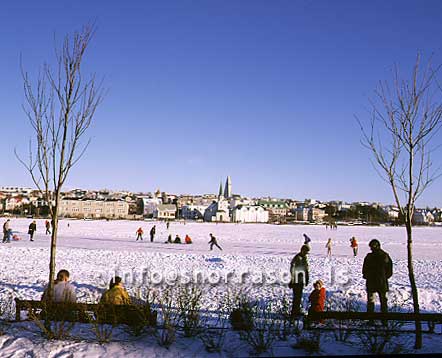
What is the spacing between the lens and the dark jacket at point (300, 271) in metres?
7.43

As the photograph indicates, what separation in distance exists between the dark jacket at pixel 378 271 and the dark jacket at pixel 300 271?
1.00 metres

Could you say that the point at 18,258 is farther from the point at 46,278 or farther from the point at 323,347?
the point at 323,347

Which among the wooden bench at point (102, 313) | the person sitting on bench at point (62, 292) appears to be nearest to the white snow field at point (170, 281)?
the wooden bench at point (102, 313)

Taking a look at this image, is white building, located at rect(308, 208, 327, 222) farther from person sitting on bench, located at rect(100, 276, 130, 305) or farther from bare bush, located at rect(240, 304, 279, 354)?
bare bush, located at rect(240, 304, 279, 354)

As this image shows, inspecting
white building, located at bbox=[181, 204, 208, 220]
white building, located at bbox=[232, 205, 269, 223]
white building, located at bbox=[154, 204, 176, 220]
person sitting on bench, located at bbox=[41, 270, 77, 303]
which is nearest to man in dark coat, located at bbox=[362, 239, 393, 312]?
person sitting on bench, located at bbox=[41, 270, 77, 303]

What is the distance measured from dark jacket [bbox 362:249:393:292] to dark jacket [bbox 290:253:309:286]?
100cm

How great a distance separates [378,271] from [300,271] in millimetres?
1264

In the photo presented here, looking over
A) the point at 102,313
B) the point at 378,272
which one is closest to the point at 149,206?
the point at 378,272

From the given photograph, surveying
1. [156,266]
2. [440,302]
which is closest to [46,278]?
[156,266]

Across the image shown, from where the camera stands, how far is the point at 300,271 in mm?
7449

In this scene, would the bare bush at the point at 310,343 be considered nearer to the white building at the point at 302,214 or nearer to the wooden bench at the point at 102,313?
the wooden bench at the point at 102,313

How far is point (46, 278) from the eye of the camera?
11.5 m

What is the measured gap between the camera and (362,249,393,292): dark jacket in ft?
23.3

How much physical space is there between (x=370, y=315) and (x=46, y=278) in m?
8.93
